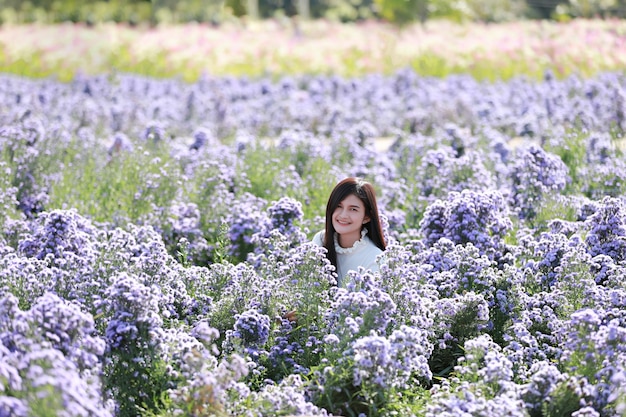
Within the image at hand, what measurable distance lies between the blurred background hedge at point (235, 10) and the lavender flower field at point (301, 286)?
56.7ft

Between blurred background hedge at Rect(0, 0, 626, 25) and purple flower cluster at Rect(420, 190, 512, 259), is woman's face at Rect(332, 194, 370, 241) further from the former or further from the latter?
blurred background hedge at Rect(0, 0, 626, 25)

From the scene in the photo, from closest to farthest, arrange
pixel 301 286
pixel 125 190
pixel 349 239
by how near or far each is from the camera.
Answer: pixel 301 286
pixel 349 239
pixel 125 190

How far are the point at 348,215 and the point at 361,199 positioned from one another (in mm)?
119

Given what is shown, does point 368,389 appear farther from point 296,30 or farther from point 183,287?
point 296,30

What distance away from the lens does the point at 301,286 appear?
4.40m

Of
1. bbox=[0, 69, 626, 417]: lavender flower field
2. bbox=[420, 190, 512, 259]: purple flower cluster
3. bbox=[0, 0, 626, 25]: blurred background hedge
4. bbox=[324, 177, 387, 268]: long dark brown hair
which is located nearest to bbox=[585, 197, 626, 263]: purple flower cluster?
bbox=[0, 69, 626, 417]: lavender flower field

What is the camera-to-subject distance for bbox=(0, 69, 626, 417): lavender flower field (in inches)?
141

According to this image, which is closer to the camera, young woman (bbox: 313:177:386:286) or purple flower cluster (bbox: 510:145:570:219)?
young woman (bbox: 313:177:386:286)

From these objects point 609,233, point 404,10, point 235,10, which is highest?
point 235,10

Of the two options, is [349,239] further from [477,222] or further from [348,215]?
[477,222]

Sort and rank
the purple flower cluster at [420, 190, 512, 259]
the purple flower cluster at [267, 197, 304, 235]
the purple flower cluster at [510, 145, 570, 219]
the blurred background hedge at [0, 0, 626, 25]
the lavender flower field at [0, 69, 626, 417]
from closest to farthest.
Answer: the lavender flower field at [0, 69, 626, 417], the purple flower cluster at [420, 190, 512, 259], the purple flower cluster at [267, 197, 304, 235], the purple flower cluster at [510, 145, 570, 219], the blurred background hedge at [0, 0, 626, 25]

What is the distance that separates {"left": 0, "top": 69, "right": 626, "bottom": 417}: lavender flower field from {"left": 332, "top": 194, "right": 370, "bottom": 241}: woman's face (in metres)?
0.32

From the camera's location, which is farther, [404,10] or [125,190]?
[404,10]

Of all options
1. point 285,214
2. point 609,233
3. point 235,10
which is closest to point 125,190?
point 285,214
